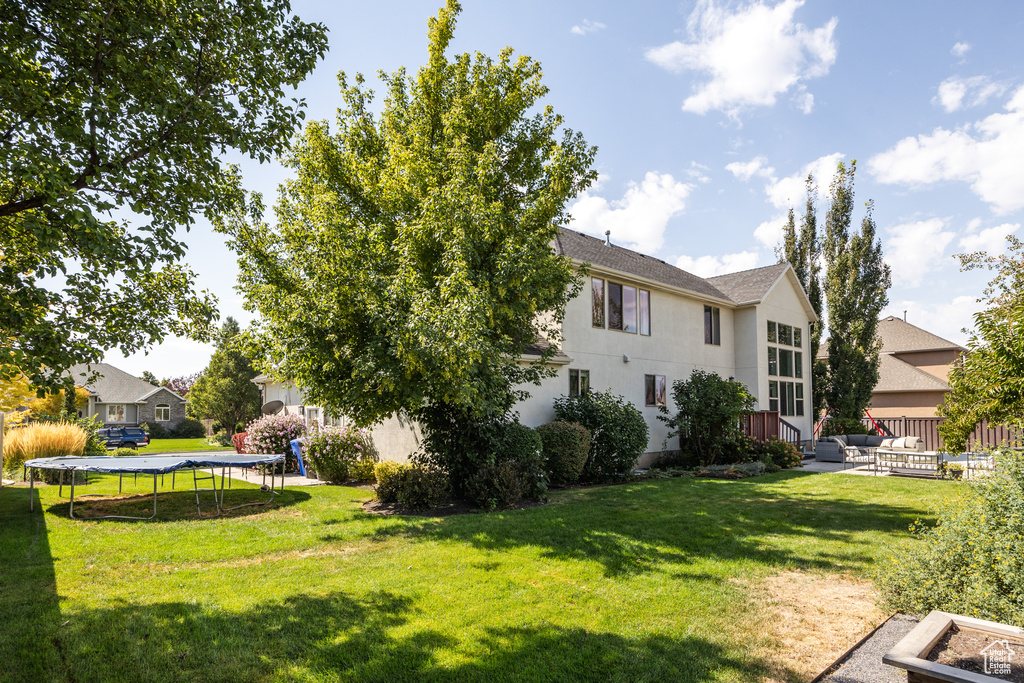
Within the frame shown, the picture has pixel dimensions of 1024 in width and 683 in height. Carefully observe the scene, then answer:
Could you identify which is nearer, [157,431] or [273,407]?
[273,407]

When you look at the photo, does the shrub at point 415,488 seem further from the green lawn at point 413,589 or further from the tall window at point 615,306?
the tall window at point 615,306

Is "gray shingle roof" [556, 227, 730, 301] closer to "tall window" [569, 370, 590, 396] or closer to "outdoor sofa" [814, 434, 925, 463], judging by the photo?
"tall window" [569, 370, 590, 396]

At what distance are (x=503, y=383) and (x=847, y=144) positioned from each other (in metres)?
11.3

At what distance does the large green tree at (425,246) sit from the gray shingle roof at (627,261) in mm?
4655

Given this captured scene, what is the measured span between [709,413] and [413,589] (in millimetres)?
12867

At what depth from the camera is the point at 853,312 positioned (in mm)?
25359

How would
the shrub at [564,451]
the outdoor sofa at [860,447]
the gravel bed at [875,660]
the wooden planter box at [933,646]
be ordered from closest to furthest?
the wooden planter box at [933,646] < the gravel bed at [875,660] < the shrub at [564,451] < the outdoor sofa at [860,447]

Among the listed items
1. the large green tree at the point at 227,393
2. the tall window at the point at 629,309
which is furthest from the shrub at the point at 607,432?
the large green tree at the point at 227,393

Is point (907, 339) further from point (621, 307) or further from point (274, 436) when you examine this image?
point (274, 436)

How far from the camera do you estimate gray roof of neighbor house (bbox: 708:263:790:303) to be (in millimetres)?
21750

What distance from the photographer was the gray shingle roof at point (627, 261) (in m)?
16.8

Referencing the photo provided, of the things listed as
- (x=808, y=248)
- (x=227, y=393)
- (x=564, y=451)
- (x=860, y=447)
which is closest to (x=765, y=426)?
(x=860, y=447)

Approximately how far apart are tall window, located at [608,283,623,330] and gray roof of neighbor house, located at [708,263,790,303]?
23.0 ft

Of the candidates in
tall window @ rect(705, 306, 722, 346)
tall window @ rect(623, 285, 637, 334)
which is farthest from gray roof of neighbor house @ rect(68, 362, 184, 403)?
tall window @ rect(705, 306, 722, 346)
